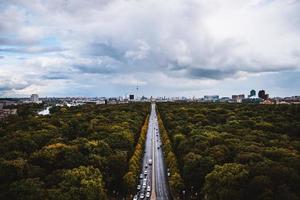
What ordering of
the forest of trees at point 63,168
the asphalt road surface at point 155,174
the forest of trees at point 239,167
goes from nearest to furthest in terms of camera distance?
the forest of trees at point 239,167, the forest of trees at point 63,168, the asphalt road surface at point 155,174

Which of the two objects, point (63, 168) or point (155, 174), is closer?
point (63, 168)

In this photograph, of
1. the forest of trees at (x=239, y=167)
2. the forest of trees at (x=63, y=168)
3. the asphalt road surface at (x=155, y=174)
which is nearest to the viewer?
the forest of trees at (x=239, y=167)

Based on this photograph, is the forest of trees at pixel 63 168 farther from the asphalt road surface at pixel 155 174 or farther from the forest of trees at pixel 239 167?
the forest of trees at pixel 239 167

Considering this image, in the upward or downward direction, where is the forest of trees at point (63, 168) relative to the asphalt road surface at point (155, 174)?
upward

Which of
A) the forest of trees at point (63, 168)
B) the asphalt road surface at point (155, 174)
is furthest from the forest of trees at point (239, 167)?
the forest of trees at point (63, 168)

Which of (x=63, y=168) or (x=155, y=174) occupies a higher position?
(x=63, y=168)

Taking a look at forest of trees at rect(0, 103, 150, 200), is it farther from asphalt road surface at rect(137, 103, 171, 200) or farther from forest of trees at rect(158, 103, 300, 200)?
forest of trees at rect(158, 103, 300, 200)

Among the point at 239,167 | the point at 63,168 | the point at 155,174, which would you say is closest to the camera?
the point at 239,167

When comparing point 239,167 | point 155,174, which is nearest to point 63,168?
point 155,174

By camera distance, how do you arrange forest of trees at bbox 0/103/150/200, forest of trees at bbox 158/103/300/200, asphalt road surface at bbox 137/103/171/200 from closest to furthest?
forest of trees at bbox 158/103/300/200 < forest of trees at bbox 0/103/150/200 < asphalt road surface at bbox 137/103/171/200

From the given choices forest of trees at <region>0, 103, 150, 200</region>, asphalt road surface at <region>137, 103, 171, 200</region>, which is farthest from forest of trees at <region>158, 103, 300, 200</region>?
forest of trees at <region>0, 103, 150, 200</region>

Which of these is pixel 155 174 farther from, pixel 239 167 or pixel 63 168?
pixel 239 167
